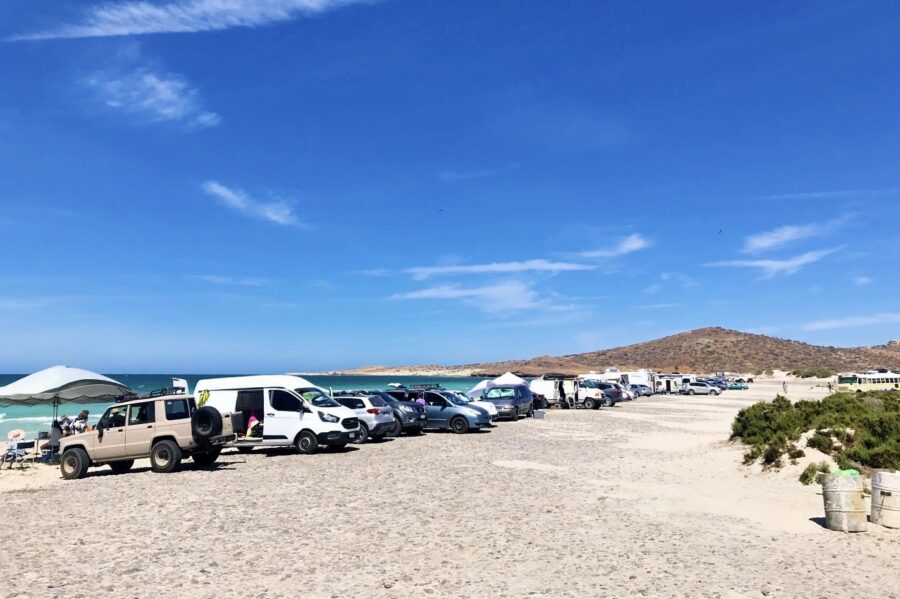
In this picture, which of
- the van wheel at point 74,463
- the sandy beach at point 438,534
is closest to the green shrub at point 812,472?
the sandy beach at point 438,534

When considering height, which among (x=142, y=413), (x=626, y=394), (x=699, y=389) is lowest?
(x=699, y=389)

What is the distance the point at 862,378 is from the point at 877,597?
2710 inches

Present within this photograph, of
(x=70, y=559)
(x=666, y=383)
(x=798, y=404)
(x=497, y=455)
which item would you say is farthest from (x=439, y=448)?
(x=666, y=383)

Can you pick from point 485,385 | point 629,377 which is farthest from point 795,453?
point 629,377

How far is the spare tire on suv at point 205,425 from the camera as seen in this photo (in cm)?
1585

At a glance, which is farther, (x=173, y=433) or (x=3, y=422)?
(x=3, y=422)

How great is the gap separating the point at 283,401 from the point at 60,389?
20.1 ft

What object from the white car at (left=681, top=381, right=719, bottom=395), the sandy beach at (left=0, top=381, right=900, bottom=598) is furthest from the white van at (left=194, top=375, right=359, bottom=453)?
the white car at (left=681, top=381, right=719, bottom=395)

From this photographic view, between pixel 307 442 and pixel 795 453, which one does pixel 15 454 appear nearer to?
pixel 307 442

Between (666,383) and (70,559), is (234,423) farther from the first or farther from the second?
(666,383)

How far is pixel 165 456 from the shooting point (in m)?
15.9

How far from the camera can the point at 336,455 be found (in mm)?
18734

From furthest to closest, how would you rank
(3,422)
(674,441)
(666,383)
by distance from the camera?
(666,383) → (3,422) → (674,441)

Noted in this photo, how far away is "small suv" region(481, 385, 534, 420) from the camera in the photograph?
3256 cm
